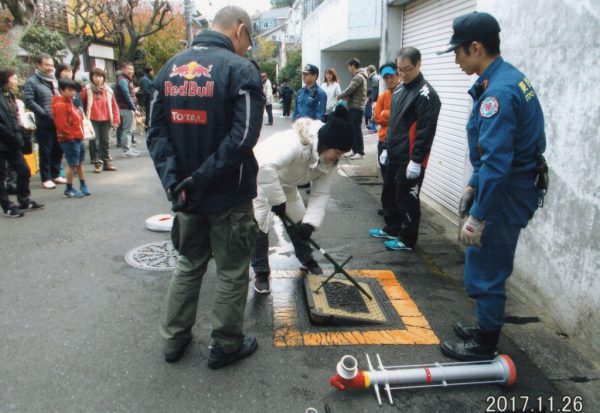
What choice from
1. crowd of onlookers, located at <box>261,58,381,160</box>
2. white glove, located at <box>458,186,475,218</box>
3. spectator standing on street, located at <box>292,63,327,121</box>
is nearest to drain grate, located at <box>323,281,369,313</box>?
white glove, located at <box>458,186,475,218</box>

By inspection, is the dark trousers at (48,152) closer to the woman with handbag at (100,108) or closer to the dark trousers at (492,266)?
the woman with handbag at (100,108)

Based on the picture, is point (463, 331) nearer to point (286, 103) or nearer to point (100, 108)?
point (100, 108)

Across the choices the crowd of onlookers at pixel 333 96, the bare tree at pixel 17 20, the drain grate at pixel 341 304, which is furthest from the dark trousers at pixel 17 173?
the bare tree at pixel 17 20

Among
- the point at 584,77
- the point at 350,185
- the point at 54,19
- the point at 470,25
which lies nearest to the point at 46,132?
the point at 350,185

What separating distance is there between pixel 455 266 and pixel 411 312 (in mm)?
1172

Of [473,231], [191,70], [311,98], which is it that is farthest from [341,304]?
[311,98]

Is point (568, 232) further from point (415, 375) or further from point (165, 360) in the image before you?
point (165, 360)

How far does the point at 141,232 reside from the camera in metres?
5.44

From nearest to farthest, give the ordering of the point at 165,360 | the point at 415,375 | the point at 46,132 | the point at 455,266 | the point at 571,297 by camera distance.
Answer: the point at 415,375 → the point at 165,360 → the point at 571,297 → the point at 455,266 → the point at 46,132

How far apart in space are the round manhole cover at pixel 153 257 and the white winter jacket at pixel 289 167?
4.87 ft

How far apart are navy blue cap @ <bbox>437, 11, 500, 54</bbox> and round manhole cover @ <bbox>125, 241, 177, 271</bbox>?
124 inches

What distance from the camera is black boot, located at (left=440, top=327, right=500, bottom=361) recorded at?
9.32 feet

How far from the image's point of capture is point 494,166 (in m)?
2.42

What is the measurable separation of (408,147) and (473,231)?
2207 millimetres
